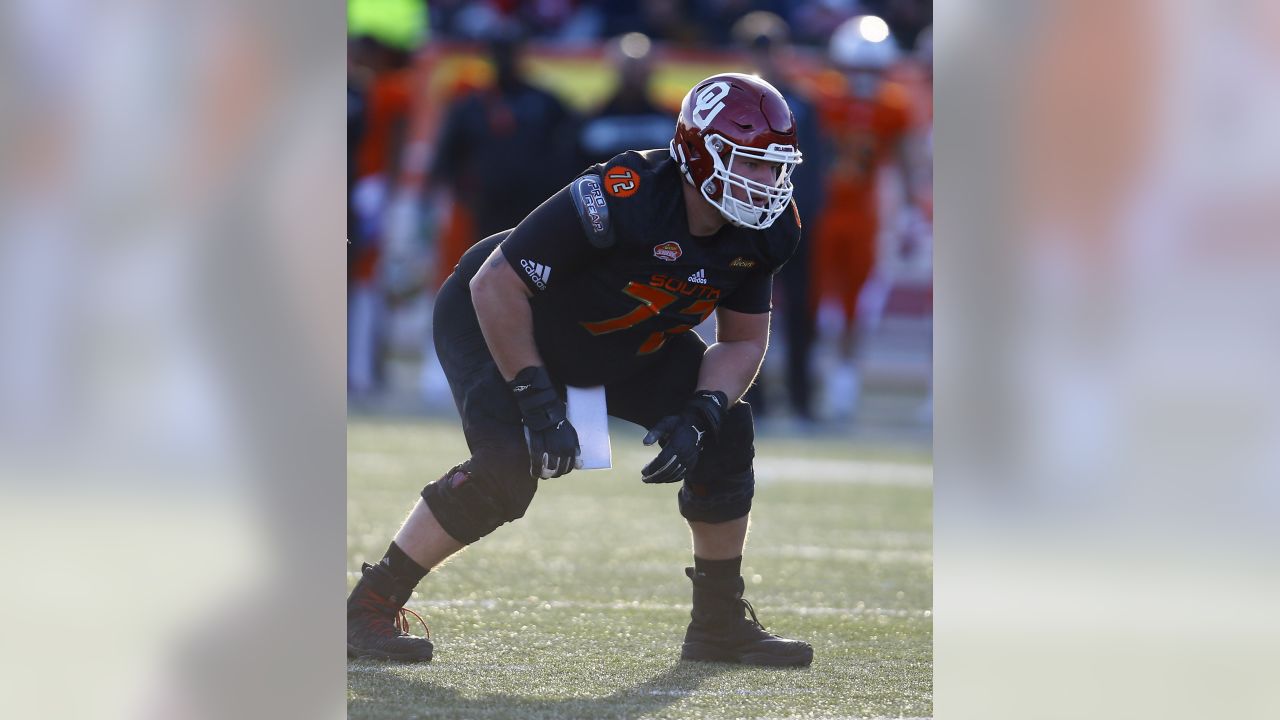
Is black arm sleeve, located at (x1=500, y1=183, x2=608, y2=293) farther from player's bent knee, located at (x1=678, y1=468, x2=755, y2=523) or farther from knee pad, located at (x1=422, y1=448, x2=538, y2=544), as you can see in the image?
player's bent knee, located at (x1=678, y1=468, x2=755, y2=523)

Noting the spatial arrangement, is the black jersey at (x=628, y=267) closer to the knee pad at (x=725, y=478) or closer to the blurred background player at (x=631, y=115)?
the knee pad at (x=725, y=478)

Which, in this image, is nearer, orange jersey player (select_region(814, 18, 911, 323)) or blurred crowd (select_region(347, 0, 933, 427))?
blurred crowd (select_region(347, 0, 933, 427))

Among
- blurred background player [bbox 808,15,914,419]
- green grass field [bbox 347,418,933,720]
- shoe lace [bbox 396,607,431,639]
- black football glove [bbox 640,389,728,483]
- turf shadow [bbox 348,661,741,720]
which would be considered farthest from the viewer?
blurred background player [bbox 808,15,914,419]

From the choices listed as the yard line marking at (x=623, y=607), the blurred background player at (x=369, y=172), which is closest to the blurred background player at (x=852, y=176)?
the blurred background player at (x=369, y=172)

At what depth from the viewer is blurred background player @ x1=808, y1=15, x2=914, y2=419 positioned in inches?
420

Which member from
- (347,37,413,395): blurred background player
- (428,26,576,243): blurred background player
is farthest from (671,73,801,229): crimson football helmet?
(347,37,413,395): blurred background player

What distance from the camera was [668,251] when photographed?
365cm

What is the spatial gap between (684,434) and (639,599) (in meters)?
1.25

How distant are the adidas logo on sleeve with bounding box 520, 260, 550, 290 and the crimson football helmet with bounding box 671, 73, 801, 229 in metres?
0.40

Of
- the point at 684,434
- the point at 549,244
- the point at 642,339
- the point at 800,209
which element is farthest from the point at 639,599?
the point at 800,209

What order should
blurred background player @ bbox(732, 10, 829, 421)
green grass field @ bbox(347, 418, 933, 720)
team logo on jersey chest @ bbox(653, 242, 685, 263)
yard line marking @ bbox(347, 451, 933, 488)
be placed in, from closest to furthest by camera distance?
1. green grass field @ bbox(347, 418, 933, 720)
2. team logo on jersey chest @ bbox(653, 242, 685, 263)
3. yard line marking @ bbox(347, 451, 933, 488)
4. blurred background player @ bbox(732, 10, 829, 421)

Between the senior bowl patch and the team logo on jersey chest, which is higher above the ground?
the senior bowl patch

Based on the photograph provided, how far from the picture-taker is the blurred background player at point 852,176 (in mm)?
10656
